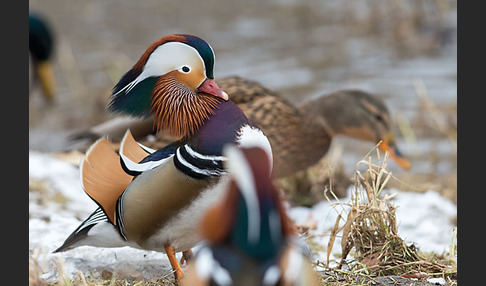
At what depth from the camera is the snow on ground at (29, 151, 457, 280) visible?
3463mm

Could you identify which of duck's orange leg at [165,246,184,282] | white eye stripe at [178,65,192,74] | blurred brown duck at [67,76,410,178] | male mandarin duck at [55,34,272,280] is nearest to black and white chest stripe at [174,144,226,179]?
male mandarin duck at [55,34,272,280]

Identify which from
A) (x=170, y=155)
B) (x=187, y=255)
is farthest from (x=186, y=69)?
(x=187, y=255)

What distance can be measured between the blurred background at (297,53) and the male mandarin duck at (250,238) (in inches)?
159

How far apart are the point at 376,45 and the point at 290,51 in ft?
3.89

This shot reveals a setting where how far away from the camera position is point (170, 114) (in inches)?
112

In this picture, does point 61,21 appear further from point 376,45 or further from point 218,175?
point 218,175

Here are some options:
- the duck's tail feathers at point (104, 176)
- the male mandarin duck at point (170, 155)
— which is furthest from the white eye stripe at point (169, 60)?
the duck's tail feathers at point (104, 176)

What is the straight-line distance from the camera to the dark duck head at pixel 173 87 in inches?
109

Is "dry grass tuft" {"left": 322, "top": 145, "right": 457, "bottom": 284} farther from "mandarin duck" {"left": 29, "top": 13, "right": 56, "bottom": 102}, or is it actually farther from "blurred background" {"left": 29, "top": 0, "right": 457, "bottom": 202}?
"mandarin duck" {"left": 29, "top": 13, "right": 56, "bottom": 102}

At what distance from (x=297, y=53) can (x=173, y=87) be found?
7.03 metres

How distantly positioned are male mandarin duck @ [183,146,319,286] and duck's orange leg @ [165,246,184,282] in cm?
89

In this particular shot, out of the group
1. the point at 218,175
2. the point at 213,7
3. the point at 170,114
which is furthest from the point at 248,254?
the point at 213,7

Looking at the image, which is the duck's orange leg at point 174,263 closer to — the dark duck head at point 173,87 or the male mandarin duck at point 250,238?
the dark duck head at point 173,87

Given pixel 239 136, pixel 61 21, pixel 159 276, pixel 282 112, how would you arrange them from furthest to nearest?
1. pixel 61 21
2. pixel 282 112
3. pixel 159 276
4. pixel 239 136
